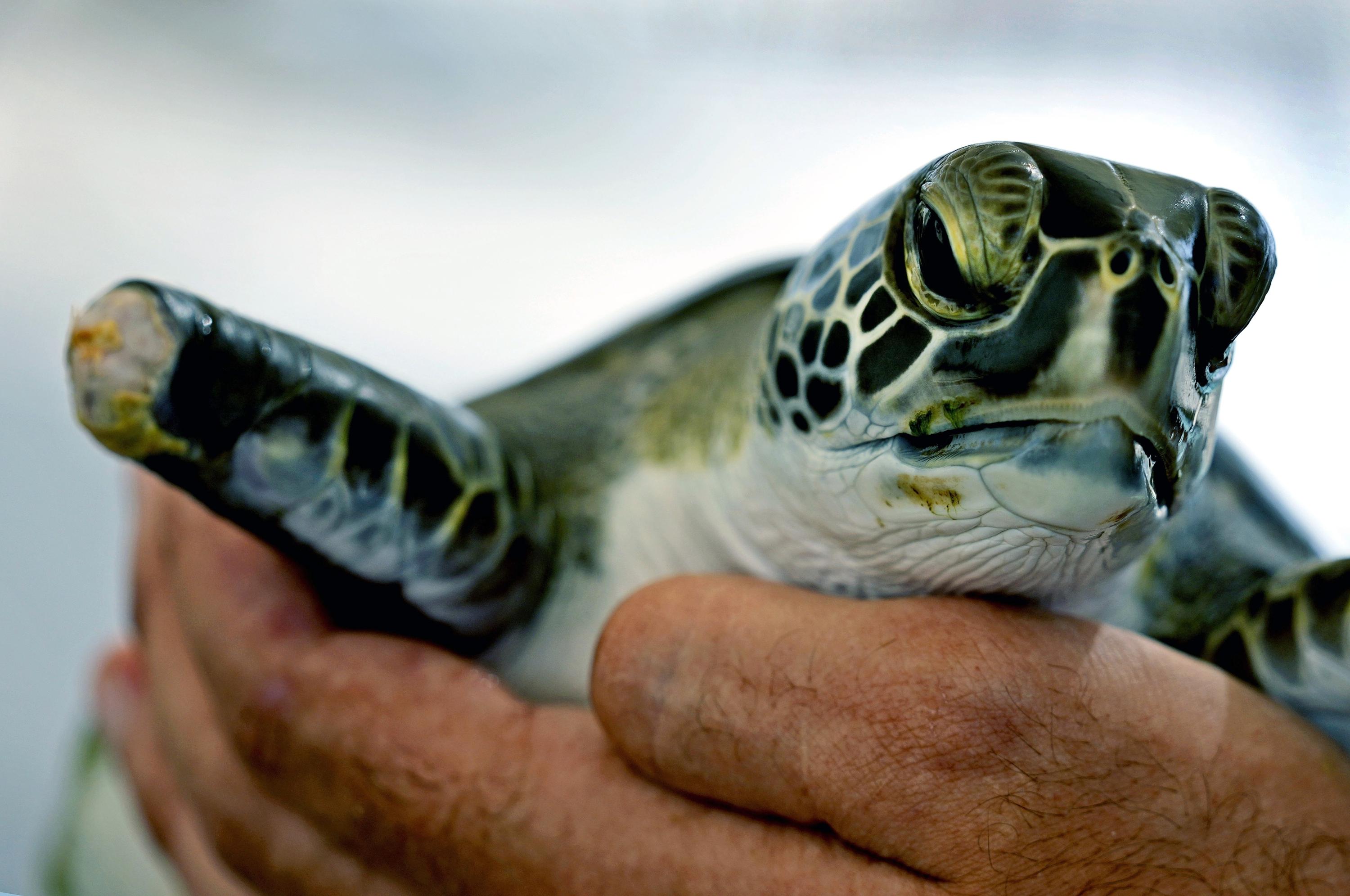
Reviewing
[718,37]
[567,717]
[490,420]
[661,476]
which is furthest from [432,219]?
[567,717]

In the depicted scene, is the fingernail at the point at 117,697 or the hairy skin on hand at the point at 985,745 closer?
the hairy skin on hand at the point at 985,745

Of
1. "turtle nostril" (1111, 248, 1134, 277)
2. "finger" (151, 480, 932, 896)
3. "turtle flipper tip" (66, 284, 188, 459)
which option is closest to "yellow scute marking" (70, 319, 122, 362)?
"turtle flipper tip" (66, 284, 188, 459)

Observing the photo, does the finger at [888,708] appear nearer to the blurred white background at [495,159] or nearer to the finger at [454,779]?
the finger at [454,779]

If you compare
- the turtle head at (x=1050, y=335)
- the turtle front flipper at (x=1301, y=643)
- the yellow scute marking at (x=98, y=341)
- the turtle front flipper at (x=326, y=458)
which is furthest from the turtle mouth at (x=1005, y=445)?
the yellow scute marking at (x=98, y=341)

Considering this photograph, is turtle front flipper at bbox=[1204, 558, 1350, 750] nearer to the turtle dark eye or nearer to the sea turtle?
the sea turtle

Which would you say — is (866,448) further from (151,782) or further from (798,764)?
(151,782)

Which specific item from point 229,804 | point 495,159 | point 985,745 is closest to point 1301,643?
point 985,745

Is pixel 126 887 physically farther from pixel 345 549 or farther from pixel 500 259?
pixel 500 259
